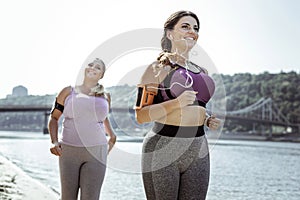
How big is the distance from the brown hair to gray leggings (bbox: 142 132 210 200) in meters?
0.39

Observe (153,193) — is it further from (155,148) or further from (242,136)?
(242,136)

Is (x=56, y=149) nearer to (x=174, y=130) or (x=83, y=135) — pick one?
(x=83, y=135)

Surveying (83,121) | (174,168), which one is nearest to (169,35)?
(174,168)

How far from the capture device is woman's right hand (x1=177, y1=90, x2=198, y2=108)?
5.22 ft

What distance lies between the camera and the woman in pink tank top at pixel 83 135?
2.62 metres

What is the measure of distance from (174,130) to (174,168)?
147 millimetres

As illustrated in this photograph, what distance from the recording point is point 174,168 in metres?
1.65

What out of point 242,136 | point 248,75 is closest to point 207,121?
point 242,136

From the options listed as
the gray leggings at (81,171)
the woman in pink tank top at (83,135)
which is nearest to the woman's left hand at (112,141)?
the woman in pink tank top at (83,135)

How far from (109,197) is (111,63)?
492cm

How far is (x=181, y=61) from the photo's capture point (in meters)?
1.77

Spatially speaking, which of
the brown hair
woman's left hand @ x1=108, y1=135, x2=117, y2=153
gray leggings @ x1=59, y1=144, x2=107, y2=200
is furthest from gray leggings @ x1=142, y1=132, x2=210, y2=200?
woman's left hand @ x1=108, y1=135, x2=117, y2=153

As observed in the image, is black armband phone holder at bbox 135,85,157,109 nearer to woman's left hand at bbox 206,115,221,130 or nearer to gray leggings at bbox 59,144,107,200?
woman's left hand at bbox 206,115,221,130

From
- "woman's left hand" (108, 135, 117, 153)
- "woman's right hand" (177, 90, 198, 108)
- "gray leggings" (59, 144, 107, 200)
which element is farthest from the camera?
"woman's left hand" (108, 135, 117, 153)
